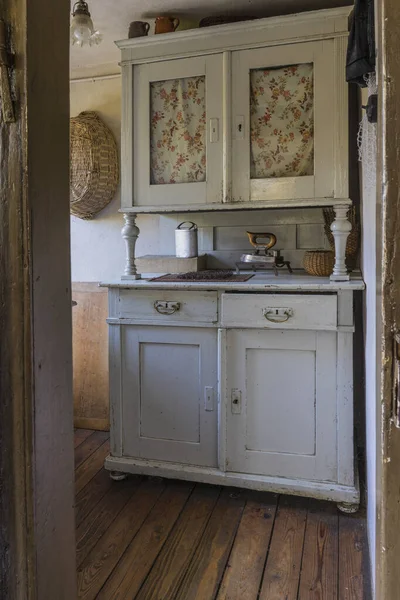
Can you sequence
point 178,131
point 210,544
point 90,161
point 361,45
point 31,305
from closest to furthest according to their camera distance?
1. point 31,305
2. point 361,45
3. point 210,544
4. point 178,131
5. point 90,161

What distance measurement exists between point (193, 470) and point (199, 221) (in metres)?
1.24

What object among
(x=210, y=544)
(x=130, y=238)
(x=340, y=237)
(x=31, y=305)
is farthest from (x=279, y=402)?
(x=31, y=305)

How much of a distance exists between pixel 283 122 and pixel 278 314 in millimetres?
809

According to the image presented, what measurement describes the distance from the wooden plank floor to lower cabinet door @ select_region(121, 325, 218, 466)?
183mm

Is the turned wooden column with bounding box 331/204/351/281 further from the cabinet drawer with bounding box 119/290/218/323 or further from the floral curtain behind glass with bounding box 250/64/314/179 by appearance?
the cabinet drawer with bounding box 119/290/218/323

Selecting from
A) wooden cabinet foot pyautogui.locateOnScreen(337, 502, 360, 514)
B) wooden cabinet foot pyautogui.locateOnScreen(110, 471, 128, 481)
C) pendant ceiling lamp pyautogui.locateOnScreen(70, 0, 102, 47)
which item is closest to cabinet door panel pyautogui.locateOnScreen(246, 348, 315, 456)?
wooden cabinet foot pyautogui.locateOnScreen(337, 502, 360, 514)

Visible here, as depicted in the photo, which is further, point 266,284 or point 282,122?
point 282,122

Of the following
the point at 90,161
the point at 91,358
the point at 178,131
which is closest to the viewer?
the point at 178,131

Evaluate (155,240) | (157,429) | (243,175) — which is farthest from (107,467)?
(243,175)

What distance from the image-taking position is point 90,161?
2598 mm

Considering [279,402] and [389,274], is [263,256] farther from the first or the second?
[389,274]

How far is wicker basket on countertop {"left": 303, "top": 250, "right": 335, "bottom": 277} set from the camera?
6.66ft

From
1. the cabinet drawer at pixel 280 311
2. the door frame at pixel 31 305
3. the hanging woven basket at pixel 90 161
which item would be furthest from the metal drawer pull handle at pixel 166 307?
the door frame at pixel 31 305

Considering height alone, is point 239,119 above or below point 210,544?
above
